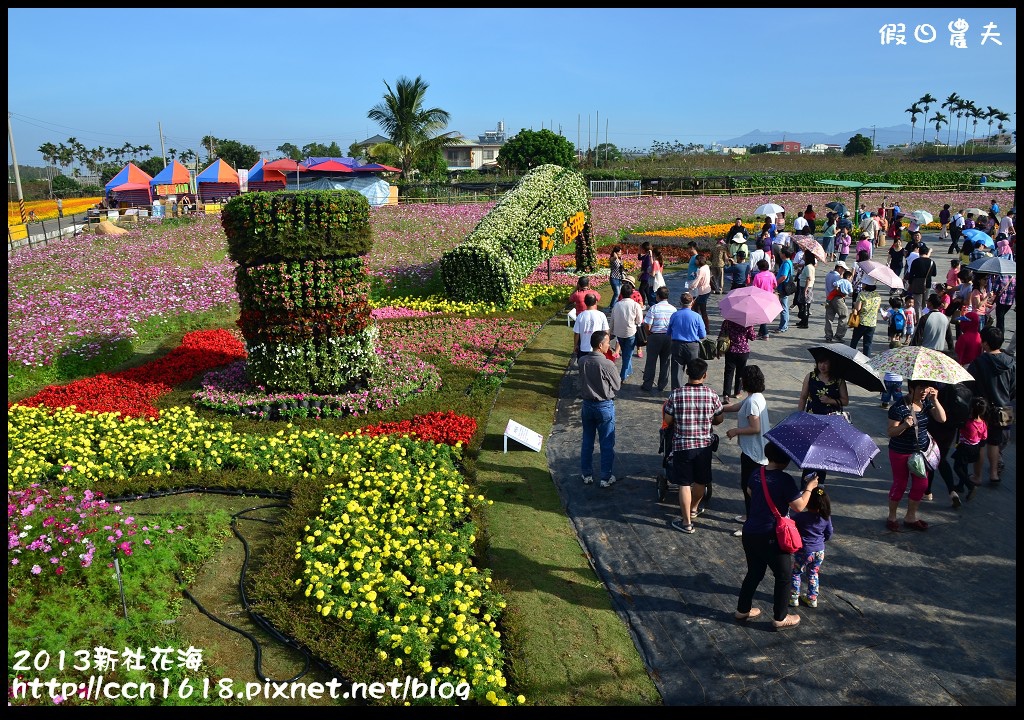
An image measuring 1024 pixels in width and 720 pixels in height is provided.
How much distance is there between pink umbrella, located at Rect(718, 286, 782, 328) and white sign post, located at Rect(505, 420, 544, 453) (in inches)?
133

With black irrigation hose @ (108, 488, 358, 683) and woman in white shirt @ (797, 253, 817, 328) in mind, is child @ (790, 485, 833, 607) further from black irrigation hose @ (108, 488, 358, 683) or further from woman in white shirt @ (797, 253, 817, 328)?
woman in white shirt @ (797, 253, 817, 328)

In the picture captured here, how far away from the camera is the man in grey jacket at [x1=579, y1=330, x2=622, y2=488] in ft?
25.7

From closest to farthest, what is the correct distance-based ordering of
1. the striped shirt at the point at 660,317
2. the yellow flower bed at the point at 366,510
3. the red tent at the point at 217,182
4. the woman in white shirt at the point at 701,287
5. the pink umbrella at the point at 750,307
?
the yellow flower bed at the point at 366,510, the pink umbrella at the point at 750,307, the striped shirt at the point at 660,317, the woman in white shirt at the point at 701,287, the red tent at the point at 217,182

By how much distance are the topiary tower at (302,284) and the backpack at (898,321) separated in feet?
31.6

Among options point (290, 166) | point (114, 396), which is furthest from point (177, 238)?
point (290, 166)

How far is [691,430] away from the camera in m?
7.07

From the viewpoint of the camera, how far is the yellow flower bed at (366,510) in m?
5.48

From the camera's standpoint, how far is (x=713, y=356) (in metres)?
12.8

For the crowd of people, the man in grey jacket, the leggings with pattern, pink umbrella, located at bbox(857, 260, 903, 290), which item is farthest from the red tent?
the leggings with pattern

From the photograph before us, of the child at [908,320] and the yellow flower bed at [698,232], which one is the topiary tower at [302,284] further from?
the yellow flower bed at [698,232]

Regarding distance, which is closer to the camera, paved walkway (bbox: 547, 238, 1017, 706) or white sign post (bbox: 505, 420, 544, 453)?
paved walkway (bbox: 547, 238, 1017, 706)

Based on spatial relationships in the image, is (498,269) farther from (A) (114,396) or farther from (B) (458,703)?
(B) (458,703)

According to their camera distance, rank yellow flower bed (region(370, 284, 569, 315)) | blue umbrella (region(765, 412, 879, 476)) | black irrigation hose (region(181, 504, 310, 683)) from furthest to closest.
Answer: yellow flower bed (region(370, 284, 569, 315)) < blue umbrella (region(765, 412, 879, 476)) < black irrigation hose (region(181, 504, 310, 683))

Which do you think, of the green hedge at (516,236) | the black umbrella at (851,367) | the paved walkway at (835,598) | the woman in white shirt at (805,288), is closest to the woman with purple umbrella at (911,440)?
the paved walkway at (835,598)
